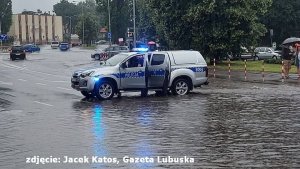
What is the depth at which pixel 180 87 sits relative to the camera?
20.8m

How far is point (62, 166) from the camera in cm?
848

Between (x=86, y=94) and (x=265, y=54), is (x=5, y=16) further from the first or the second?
(x=86, y=94)

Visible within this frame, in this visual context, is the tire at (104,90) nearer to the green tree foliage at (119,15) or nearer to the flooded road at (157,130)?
the flooded road at (157,130)

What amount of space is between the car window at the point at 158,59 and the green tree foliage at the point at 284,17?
51.1 metres

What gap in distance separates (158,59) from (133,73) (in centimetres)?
121

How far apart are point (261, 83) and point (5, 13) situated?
4364 inches

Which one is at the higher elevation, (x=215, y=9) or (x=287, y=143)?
(x=215, y=9)

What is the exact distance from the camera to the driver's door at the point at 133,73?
1986cm

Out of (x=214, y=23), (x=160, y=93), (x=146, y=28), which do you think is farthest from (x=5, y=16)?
(x=160, y=93)

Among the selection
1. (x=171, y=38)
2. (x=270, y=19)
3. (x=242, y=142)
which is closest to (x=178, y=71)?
(x=242, y=142)

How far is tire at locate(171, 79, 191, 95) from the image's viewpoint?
814 inches

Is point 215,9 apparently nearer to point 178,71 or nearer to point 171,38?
point 171,38

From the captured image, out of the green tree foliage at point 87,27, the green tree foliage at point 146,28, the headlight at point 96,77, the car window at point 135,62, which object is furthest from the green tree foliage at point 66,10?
the headlight at point 96,77

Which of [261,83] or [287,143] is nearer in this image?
[287,143]
